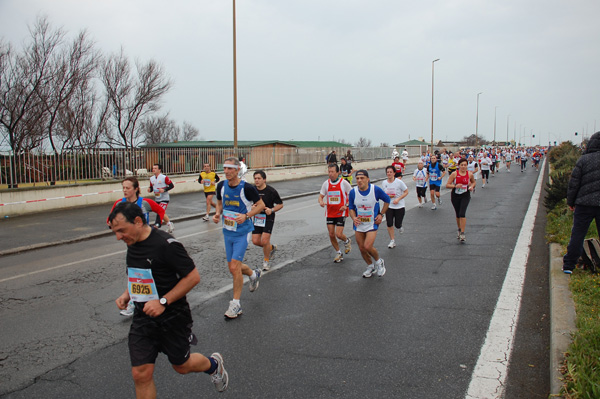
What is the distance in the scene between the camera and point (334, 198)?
8266 mm

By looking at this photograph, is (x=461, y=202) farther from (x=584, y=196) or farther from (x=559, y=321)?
(x=559, y=321)

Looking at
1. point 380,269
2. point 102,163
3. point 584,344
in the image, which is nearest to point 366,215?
point 380,269

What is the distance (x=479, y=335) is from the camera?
478 centimetres

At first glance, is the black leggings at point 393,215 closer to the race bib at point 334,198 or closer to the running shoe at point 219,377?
Result: the race bib at point 334,198

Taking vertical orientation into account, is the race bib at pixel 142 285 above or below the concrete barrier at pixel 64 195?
above

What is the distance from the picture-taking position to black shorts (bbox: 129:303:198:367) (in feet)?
10.5

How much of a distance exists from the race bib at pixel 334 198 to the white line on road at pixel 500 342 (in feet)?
9.89

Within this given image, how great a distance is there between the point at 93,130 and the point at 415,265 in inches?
1272

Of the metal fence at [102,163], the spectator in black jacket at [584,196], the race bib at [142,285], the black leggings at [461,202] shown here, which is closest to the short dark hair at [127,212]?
the race bib at [142,285]

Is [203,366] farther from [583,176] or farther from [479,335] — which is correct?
[583,176]

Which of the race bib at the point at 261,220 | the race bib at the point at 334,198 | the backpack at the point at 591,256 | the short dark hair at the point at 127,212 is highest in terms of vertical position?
the short dark hair at the point at 127,212

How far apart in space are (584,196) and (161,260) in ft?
18.4

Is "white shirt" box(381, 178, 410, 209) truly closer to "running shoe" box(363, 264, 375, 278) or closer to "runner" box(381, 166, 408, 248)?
"runner" box(381, 166, 408, 248)

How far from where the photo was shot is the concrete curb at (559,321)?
3.68 m
